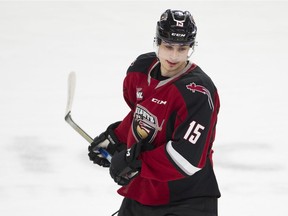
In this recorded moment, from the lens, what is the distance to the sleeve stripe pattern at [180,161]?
8.14 feet

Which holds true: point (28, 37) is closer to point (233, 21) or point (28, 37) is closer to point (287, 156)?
point (233, 21)

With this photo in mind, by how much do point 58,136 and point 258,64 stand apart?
5.69 feet

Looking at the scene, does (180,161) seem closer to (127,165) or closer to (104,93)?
(127,165)

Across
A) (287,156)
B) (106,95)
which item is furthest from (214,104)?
(106,95)

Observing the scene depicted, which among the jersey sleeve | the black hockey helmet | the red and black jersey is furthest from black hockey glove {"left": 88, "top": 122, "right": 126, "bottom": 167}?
the black hockey helmet

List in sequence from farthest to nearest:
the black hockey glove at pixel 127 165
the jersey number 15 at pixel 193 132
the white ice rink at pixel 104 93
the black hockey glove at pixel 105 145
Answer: the white ice rink at pixel 104 93, the black hockey glove at pixel 105 145, the black hockey glove at pixel 127 165, the jersey number 15 at pixel 193 132

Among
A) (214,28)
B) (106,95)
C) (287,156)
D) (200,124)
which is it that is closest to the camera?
(200,124)

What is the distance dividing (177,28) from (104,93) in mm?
2319

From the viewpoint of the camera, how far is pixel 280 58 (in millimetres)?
5504

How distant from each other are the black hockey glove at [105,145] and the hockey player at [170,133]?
6.3 inches

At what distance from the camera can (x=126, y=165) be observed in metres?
2.57

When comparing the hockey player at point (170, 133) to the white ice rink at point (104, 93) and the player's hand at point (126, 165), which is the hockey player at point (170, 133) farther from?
the white ice rink at point (104, 93)

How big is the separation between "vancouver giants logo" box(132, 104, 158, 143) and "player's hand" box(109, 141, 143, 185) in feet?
0.15

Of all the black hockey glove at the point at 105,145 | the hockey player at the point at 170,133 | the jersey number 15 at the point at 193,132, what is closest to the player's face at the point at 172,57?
the hockey player at the point at 170,133
